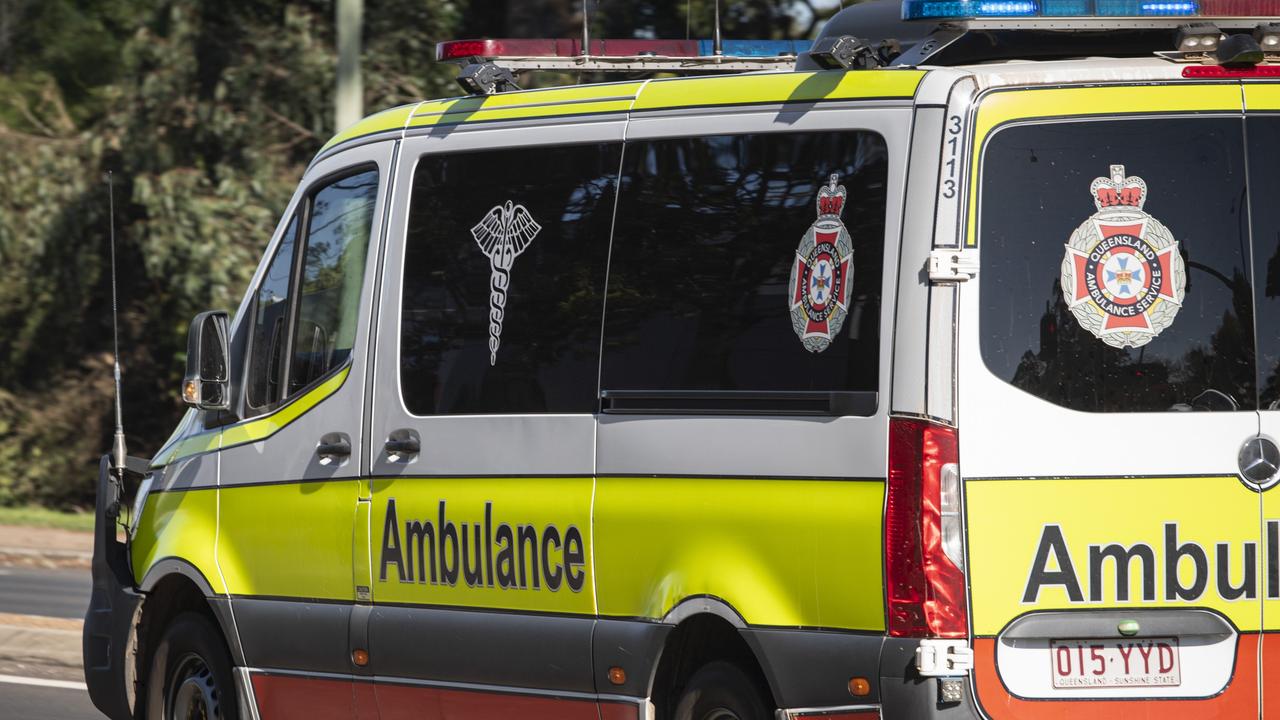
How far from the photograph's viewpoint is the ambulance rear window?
182 inches

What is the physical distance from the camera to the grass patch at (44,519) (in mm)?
18500

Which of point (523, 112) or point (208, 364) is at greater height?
point (523, 112)

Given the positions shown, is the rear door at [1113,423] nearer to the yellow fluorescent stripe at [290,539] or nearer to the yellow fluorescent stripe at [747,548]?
the yellow fluorescent stripe at [747,548]

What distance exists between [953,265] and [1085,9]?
80 cm

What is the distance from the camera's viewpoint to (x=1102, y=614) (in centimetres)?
458

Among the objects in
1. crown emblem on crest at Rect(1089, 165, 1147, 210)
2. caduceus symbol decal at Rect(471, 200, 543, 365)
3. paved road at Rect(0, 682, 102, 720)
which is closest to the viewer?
crown emblem on crest at Rect(1089, 165, 1147, 210)

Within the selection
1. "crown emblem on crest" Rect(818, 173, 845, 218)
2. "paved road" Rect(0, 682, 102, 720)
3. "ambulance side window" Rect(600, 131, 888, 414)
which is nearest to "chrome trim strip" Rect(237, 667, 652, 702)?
"ambulance side window" Rect(600, 131, 888, 414)

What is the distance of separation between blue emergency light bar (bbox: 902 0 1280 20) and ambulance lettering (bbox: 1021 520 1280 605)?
1.29m

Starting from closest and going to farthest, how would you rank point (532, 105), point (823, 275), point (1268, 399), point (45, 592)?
point (1268, 399) < point (823, 275) < point (532, 105) < point (45, 592)

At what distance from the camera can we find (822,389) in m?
4.84

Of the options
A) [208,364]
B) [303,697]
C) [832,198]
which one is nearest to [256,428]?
[208,364]

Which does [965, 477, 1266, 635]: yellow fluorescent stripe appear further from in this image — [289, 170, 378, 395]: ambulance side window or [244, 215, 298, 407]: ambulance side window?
[244, 215, 298, 407]: ambulance side window

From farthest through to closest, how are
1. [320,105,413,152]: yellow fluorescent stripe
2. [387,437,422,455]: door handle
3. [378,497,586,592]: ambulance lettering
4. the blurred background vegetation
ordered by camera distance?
the blurred background vegetation → [320,105,413,152]: yellow fluorescent stripe → [387,437,422,455]: door handle → [378,497,586,592]: ambulance lettering

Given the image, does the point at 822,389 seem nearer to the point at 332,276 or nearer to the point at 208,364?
the point at 332,276
